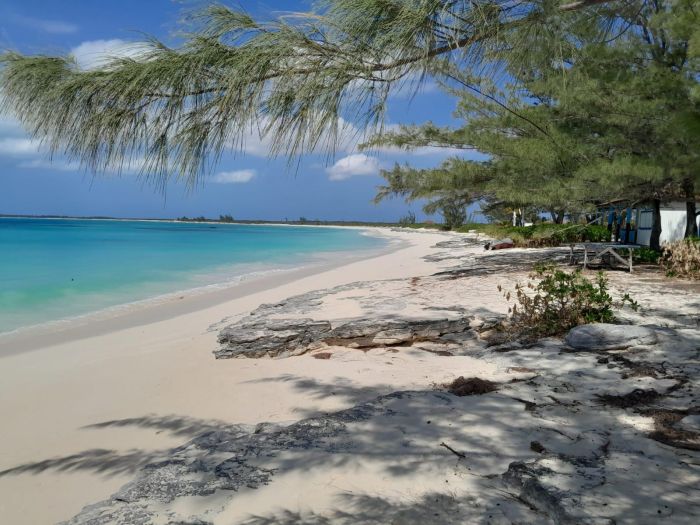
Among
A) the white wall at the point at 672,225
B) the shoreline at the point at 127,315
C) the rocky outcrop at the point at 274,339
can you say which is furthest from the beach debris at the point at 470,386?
the white wall at the point at 672,225

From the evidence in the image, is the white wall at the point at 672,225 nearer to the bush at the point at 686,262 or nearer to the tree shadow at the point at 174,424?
the bush at the point at 686,262

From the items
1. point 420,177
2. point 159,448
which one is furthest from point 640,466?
point 420,177

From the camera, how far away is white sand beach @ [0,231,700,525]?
214cm

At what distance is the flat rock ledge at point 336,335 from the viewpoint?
5.00 metres

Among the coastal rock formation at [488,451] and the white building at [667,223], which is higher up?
the white building at [667,223]

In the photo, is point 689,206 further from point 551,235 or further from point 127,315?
point 127,315

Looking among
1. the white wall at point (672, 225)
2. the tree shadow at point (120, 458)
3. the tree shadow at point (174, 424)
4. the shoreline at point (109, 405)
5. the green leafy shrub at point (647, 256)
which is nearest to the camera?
the shoreline at point (109, 405)

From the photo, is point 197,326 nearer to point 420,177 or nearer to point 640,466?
point 420,177

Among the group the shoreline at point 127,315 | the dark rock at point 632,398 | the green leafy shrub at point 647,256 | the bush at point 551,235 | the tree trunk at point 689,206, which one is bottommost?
the shoreline at point 127,315

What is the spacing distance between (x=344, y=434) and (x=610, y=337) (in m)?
2.55

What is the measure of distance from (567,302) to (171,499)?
13.5ft

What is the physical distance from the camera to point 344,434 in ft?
9.27

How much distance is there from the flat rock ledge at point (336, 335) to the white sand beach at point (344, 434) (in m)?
0.07

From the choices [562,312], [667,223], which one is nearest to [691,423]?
[562,312]
